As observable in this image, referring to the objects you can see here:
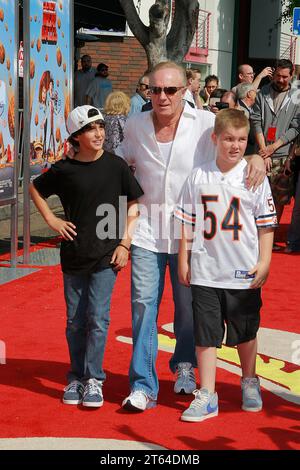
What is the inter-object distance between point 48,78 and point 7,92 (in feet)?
4.22

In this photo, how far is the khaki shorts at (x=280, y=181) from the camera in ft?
41.5

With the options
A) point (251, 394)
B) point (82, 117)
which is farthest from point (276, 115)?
point (251, 394)

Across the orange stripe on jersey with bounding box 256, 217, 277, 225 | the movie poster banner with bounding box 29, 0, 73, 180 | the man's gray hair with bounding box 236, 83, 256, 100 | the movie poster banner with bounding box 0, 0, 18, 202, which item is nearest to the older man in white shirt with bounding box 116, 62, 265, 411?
the orange stripe on jersey with bounding box 256, 217, 277, 225

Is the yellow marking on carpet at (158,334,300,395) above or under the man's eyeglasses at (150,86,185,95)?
under

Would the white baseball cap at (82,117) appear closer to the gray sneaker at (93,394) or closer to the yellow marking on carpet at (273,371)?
the gray sneaker at (93,394)

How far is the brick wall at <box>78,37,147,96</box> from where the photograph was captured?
28.8 metres

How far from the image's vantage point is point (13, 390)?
6.37 meters

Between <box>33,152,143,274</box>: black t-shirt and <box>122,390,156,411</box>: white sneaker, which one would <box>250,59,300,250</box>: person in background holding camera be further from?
<box>122,390,156,411</box>: white sneaker

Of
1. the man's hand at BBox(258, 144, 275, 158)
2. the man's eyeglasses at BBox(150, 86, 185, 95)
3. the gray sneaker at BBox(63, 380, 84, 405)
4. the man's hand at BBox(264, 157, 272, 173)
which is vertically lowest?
the gray sneaker at BBox(63, 380, 84, 405)

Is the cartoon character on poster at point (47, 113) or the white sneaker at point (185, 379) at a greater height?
the cartoon character on poster at point (47, 113)

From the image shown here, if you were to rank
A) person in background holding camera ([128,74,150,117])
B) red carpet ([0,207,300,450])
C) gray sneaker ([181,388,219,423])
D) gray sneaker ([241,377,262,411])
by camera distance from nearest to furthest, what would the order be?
1. red carpet ([0,207,300,450])
2. gray sneaker ([181,388,219,423])
3. gray sneaker ([241,377,262,411])
4. person in background holding camera ([128,74,150,117])

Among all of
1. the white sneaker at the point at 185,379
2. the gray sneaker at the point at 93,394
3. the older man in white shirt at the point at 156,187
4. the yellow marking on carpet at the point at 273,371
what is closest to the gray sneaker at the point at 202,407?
the older man in white shirt at the point at 156,187

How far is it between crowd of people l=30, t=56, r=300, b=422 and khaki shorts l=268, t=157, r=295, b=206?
252 inches

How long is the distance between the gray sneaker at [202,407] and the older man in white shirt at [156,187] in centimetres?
31
